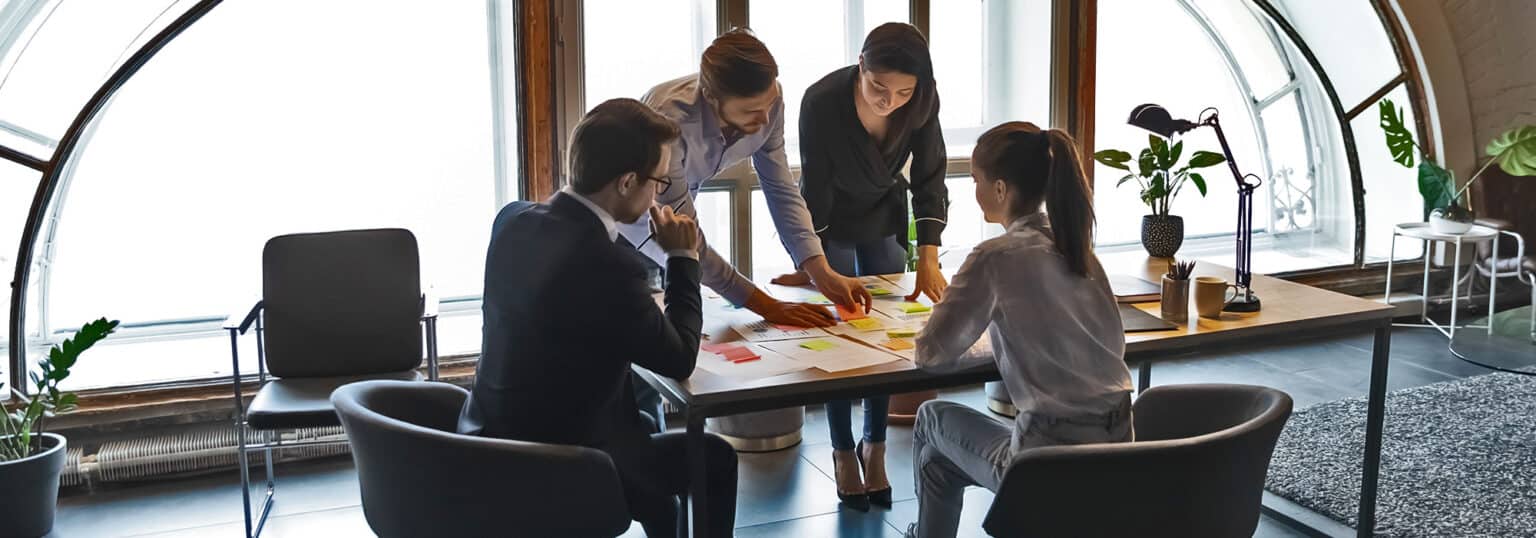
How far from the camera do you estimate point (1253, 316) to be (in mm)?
2865

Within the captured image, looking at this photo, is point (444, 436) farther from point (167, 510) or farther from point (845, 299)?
point (167, 510)

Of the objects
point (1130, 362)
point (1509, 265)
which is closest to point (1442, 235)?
point (1509, 265)

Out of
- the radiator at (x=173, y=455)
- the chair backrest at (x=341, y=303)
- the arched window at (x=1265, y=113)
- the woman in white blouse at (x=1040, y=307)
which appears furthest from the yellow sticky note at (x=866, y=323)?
the arched window at (x=1265, y=113)

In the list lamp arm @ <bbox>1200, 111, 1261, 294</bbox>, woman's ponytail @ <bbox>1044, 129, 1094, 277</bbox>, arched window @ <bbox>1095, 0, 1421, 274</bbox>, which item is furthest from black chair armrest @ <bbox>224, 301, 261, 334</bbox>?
arched window @ <bbox>1095, 0, 1421, 274</bbox>

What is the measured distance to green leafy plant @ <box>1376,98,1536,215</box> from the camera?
18.8ft

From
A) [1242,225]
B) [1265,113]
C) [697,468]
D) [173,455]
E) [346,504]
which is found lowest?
[346,504]

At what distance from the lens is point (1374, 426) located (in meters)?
3.04

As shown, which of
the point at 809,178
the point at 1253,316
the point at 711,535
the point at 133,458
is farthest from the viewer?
the point at 133,458

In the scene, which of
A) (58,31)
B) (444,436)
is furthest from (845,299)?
(58,31)

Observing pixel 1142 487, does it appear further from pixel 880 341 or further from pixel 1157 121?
pixel 1157 121

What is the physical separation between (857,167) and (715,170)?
1.53 ft

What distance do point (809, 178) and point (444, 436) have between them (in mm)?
1686

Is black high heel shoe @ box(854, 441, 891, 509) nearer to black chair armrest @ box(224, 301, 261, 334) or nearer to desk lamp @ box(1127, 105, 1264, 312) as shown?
desk lamp @ box(1127, 105, 1264, 312)

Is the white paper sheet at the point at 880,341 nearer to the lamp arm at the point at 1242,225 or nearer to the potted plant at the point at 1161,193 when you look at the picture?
the lamp arm at the point at 1242,225
